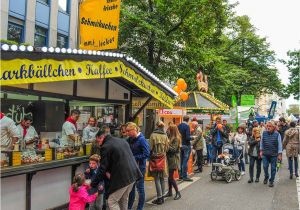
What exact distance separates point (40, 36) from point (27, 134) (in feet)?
56.9

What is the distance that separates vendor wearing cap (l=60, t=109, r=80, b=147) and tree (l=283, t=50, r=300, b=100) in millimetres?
39186

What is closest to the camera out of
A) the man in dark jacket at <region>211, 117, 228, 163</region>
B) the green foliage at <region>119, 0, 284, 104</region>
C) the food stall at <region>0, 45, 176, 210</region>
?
the food stall at <region>0, 45, 176, 210</region>

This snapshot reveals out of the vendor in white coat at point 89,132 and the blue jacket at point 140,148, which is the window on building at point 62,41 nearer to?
the vendor in white coat at point 89,132

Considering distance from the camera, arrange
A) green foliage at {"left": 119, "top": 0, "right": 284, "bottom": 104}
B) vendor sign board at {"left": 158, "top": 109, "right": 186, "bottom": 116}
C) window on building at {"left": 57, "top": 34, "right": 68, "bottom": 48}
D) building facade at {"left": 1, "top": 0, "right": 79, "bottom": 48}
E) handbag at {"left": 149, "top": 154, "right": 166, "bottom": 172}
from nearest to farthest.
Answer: handbag at {"left": 149, "top": 154, "right": 166, "bottom": 172} → vendor sign board at {"left": 158, "top": 109, "right": 186, "bottom": 116} → green foliage at {"left": 119, "top": 0, "right": 284, "bottom": 104} → building facade at {"left": 1, "top": 0, "right": 79, "bottom": 48} → window on building at {"left": 57, "top": 34, "right": 68, "bottom": 48}

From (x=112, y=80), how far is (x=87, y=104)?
3.83ft

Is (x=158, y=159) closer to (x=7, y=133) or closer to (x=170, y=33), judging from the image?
(x=7, y=133)

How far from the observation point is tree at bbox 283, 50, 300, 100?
142 feet

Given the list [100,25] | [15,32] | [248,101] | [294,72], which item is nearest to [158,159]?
[100,25]

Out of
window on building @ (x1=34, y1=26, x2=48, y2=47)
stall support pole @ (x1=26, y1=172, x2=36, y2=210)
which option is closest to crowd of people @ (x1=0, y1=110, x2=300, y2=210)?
stall support pole @ (x1=26, y1=172, x2=36, y2=210)

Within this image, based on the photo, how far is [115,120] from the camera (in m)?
10.8

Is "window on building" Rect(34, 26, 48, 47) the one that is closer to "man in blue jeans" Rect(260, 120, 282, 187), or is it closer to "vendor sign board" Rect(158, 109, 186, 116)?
"vendor sign board" Rect(158, 109, 186, 116)

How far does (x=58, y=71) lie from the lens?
651cm

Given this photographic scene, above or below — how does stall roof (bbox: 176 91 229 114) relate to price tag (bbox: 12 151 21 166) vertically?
above

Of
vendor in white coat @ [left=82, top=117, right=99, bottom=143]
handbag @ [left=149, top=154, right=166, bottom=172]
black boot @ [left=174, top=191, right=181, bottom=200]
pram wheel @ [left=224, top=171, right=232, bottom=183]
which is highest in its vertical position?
vendor in white coat @ [left=82, top=117, right=99, bottom=143]
